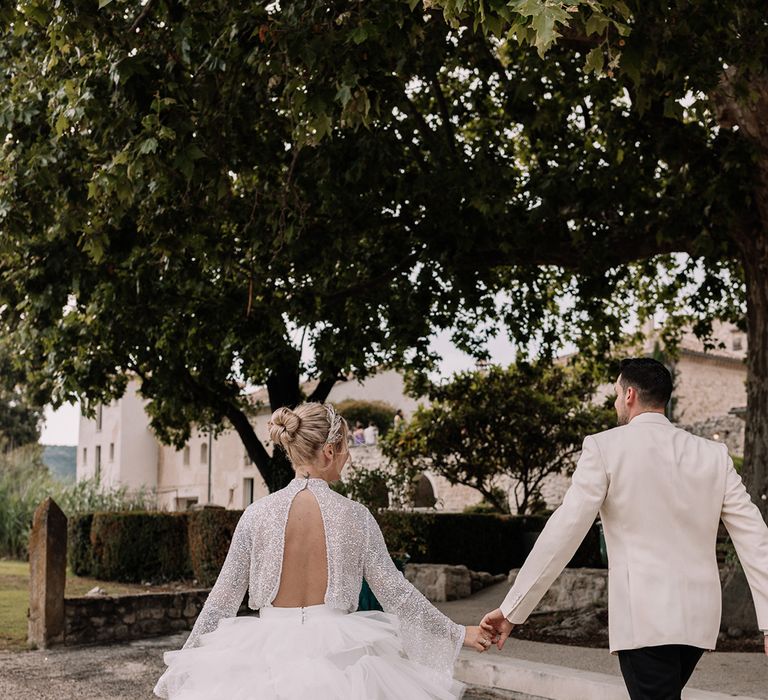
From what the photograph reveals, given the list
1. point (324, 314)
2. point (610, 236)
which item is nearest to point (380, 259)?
point (324, 314)

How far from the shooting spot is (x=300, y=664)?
3754mm

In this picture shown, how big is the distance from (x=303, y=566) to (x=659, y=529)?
4.85ft

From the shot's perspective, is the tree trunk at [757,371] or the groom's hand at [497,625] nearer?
the groom's hand at [497,625]

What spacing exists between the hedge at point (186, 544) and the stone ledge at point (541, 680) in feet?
29.4

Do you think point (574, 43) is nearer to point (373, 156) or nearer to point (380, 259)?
point (373, 156)

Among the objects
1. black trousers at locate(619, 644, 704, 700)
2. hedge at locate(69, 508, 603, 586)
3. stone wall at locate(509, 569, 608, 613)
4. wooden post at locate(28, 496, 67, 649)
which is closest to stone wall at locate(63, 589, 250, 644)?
wooden post at locate(28, 496, 67, 649)

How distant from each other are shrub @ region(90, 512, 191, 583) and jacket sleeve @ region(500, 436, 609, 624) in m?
16.9

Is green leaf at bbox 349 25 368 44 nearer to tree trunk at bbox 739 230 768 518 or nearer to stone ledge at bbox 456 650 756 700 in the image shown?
stone ledge at bbox 456 650 756 700

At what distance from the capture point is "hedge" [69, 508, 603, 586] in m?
19.0

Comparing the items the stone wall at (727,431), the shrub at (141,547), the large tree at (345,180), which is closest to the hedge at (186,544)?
the shrub at (141,547)

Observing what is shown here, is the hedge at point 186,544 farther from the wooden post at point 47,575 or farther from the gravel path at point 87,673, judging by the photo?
the gravel path at point 87,673

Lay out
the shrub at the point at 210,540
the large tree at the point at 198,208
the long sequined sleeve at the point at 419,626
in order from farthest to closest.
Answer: the shrub at the point at 210,540 < the large tree at the point at 198,208 < the long sequined sleeve at the point at 419,626

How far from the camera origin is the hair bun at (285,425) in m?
4.04

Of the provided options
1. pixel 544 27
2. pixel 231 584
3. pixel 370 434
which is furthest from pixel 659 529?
pixel 370 434
